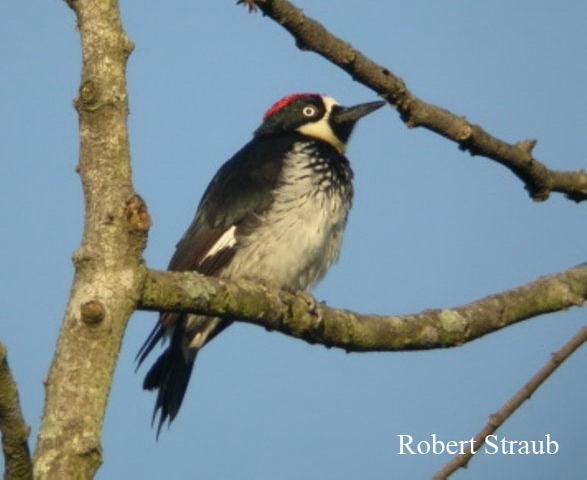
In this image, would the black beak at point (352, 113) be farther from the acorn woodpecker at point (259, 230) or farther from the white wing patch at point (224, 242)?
the white wing patch at point (224, 242)

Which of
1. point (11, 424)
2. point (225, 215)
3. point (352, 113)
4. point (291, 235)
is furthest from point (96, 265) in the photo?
point (352, 113)

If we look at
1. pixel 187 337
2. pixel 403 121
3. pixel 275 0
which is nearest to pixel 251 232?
pixel 187 337

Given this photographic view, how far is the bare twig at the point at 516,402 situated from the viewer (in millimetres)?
3009

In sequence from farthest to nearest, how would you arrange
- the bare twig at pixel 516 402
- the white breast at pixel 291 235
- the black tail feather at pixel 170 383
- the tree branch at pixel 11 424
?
the black tail feather at pixel 170 383 → the white breast at pixel 291 235 → the bare twig at pixel 516 402 → the tree branch at pixel 11 424

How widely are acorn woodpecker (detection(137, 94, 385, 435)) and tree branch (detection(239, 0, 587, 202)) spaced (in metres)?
1.80

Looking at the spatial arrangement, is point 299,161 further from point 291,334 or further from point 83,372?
point 83,372

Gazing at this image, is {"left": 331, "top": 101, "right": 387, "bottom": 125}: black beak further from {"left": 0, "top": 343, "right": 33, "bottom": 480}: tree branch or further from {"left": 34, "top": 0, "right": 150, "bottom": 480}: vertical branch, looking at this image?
{"left": 0, "top": 343, "right": 33, "bottom": 480}: tree branch

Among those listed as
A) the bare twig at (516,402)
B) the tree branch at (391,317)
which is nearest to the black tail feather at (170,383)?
the tree branch at (391,317)

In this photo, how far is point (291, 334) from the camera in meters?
3.51

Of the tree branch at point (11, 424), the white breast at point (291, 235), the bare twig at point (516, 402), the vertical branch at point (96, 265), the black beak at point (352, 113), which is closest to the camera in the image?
the tree branch at point (11, 424)

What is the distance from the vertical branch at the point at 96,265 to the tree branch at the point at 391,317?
22.2 inches

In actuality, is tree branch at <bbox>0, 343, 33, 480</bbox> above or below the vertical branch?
below

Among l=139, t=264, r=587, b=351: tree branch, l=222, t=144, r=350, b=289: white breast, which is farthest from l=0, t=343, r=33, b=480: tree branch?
l=222, t=144, r=350, b=289: white breast

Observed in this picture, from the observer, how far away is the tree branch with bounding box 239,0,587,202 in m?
3.26
